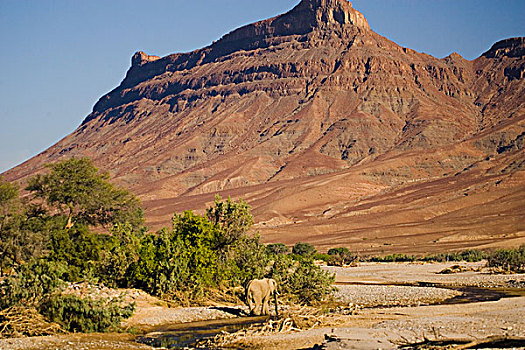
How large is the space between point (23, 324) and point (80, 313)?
6.18 ft

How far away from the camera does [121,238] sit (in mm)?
30750

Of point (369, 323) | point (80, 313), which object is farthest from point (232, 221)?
point (369, 323)

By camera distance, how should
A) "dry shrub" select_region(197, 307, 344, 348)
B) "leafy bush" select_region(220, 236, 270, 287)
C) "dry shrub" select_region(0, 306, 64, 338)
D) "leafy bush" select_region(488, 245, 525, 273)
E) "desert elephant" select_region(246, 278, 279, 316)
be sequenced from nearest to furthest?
"dry shrub" select_region(197, 307, 344, 348), "dry shrub" select_region(0, 306, 64, 338), "desert elephant" select_region(246, 278, 279, 316), "leafy bush" select_region(220, 236, 270, 287), "leafy bush" select_region(488, 245, 525, 273)

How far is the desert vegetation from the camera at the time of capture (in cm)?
2098

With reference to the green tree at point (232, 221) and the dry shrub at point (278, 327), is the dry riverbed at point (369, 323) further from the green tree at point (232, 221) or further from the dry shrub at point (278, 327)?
the green tree at point (232, 221)

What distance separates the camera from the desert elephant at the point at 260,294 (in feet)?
77.9

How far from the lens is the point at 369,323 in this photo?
19.7m

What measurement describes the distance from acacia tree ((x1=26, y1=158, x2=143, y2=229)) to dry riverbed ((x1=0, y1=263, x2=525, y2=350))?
18.1 meters

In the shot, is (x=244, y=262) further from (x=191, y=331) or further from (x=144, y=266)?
(x=191, y=331)

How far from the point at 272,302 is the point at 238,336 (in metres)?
8.11

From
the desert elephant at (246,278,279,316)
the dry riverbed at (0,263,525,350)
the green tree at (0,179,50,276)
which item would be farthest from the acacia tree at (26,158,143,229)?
the desert elephant at (246,278,279,316)

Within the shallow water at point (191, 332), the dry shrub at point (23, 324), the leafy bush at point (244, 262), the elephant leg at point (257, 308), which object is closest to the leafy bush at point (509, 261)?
the leafy bush at point (244, 262)

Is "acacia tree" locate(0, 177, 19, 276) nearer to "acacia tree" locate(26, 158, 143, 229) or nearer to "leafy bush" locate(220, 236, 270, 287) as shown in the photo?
"acacia tree" locate(26, 158, 143, 229)

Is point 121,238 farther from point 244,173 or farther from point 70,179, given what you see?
point 244,173
